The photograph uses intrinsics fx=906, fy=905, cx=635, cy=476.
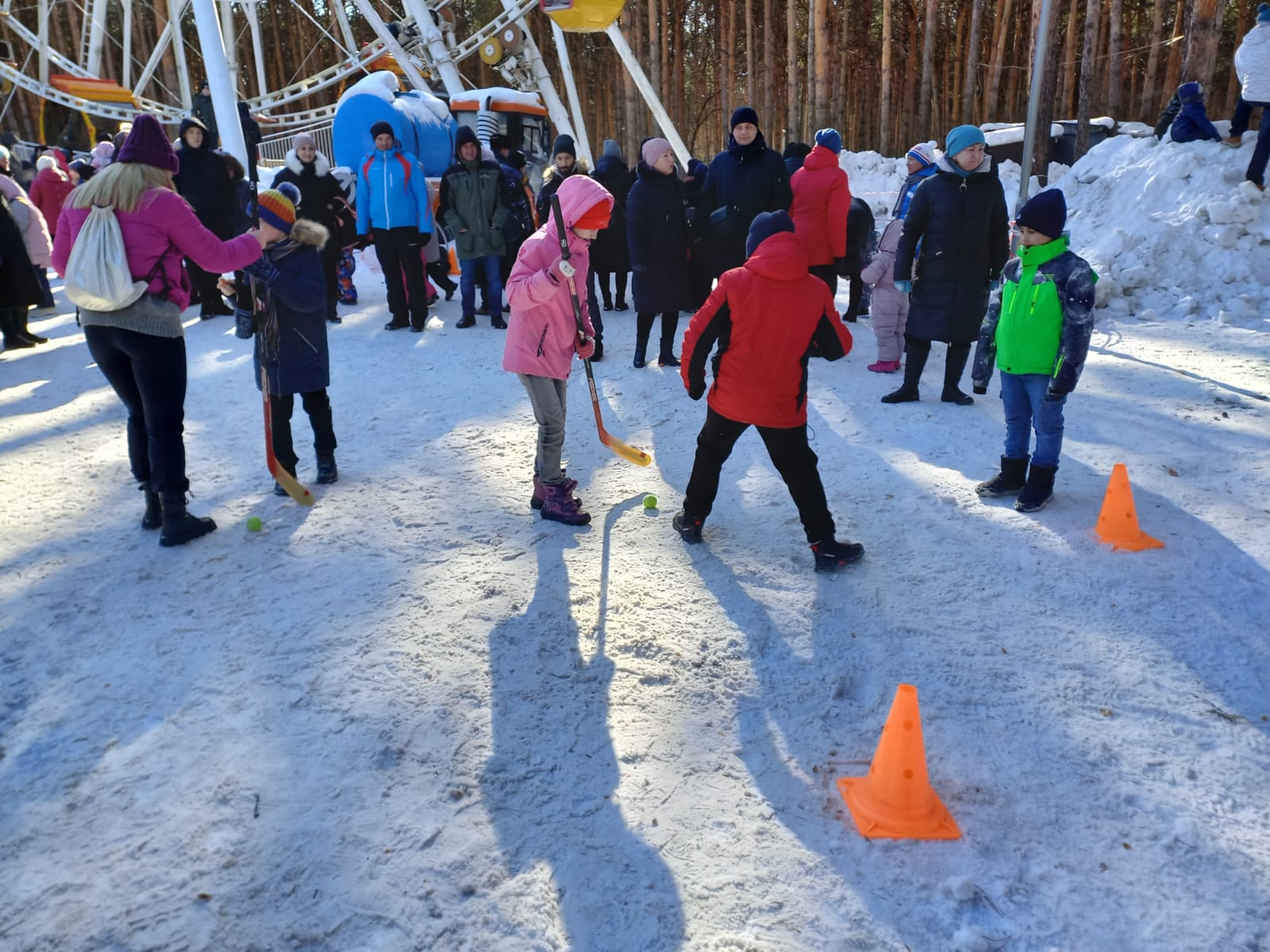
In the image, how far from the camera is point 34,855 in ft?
8.31

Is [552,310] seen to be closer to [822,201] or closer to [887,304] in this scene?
[887,304]

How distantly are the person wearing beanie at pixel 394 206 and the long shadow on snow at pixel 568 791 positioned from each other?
6.01 metres

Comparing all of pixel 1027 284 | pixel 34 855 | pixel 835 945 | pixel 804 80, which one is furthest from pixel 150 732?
pixel 804 80

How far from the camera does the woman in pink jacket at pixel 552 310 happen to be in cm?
442

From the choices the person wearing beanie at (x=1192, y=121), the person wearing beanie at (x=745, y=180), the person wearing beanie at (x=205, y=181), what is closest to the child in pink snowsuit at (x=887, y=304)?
the person wearing beanie at (x=745, y=180)

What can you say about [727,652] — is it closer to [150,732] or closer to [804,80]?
[150,732]

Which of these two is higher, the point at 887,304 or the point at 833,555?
the point at 887,304

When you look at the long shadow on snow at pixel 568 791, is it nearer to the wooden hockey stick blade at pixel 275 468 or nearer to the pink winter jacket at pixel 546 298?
the pink winter jacket at pixel 546 298

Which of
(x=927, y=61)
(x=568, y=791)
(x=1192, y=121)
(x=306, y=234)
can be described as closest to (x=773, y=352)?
(x=568, y=791)

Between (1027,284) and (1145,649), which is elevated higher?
(1027,284)

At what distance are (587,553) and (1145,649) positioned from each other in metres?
2.43

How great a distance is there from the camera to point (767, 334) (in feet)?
12.9

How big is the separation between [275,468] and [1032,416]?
13.3 feet

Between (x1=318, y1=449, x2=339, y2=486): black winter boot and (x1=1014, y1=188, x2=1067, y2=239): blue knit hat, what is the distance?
3.97 m
